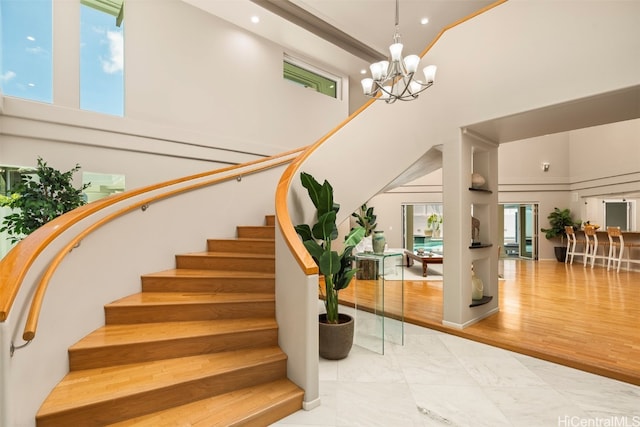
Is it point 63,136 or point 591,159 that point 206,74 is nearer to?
point 63,136

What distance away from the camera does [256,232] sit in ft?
13.6

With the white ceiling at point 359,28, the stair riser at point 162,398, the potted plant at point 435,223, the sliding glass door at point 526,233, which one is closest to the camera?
the stair riser at point 162,398

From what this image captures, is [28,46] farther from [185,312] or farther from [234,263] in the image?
[185,312]

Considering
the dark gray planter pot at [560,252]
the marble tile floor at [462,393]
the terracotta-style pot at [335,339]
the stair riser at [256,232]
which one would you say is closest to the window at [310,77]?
the stair riser at [256,232]

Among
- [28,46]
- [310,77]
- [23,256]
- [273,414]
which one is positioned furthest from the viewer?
[310,77]

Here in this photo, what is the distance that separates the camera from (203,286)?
3113 mm

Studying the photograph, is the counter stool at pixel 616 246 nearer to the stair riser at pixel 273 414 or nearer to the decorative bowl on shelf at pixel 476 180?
the decorative bowl on shelf at pixel 476 180

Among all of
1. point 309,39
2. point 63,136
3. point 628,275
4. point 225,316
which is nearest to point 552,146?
point 628,275

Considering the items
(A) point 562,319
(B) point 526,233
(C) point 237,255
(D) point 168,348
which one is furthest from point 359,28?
(B) point 526,233

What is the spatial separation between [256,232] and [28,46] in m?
4.04

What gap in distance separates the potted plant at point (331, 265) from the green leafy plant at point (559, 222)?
9941 millimetres

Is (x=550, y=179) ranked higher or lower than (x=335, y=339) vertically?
higher

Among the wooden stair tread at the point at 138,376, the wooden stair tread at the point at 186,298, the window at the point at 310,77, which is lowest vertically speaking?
the wooden stair tread at the point at 138,376

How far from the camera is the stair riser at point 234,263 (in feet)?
11.2
